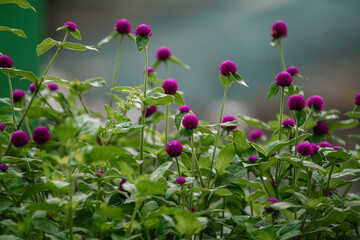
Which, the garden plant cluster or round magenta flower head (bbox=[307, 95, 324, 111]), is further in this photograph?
round magenta flower head (bbox=[307, 95, 324, 111])

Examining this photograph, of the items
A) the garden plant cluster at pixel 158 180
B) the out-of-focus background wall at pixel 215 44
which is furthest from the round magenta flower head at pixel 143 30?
the out-of-focus background wall at pixel 215 44

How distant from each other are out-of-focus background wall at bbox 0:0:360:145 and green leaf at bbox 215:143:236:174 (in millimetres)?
1398

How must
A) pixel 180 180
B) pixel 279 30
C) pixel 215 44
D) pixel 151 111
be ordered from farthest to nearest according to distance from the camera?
1. pixel 215 44
2. pixel 151 111
3. pixel 279 30
4. pixel 180 180

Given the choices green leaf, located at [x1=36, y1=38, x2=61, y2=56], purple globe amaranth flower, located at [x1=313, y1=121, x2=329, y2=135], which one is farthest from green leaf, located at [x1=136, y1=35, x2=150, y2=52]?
purple globe amaranth flower, located at [x1=313, y1=121, x2=329, y2=135]

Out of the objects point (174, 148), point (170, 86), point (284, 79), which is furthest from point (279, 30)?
point (174, 148)

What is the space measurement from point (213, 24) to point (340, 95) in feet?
3.21

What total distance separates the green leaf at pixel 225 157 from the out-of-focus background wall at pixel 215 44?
1.40 metres

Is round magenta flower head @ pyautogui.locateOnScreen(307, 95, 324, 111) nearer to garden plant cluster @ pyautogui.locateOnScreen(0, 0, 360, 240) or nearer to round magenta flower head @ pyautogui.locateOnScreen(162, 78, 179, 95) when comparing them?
garden plant cluster @ pyautogui.locateOnScreen(0, 0, 360, 240)

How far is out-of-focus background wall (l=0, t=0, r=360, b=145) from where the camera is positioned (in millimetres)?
1959

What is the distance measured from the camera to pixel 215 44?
236 centimetres

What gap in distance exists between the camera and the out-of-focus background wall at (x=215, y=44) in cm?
196

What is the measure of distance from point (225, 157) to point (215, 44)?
70.2 inches

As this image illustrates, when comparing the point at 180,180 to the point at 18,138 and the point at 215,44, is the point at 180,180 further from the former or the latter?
the point at 215,44

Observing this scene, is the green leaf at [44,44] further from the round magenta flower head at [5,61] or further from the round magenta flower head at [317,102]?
the round magenta flower head at [317,102]
